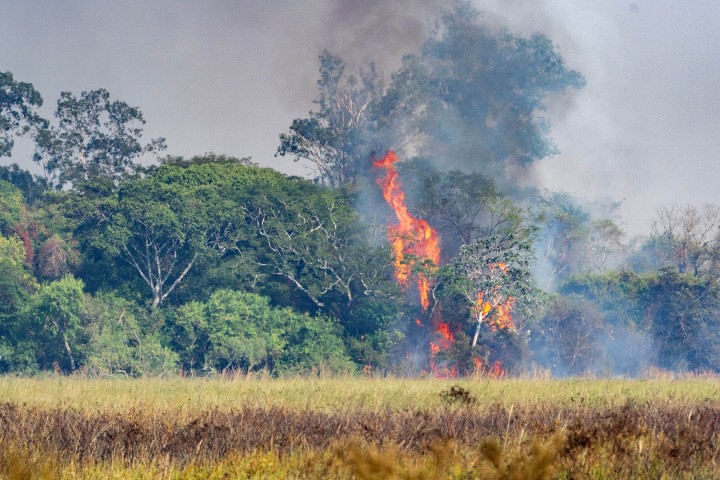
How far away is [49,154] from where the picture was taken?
5916cm

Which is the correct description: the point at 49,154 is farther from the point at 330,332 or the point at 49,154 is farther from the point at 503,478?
the point at 503,478

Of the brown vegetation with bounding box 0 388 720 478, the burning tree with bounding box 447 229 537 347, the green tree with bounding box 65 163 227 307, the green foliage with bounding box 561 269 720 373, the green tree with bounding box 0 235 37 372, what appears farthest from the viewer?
the green foliage with bounding box 561 269 720 373

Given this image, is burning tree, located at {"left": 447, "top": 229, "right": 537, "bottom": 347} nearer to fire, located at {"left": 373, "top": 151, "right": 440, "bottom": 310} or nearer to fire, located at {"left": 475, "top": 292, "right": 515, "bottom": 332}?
fire, located at {"left": 475, "top": 292, "right": 515, "bottom": 332}

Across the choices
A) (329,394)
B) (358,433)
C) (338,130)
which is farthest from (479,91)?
(358,433)

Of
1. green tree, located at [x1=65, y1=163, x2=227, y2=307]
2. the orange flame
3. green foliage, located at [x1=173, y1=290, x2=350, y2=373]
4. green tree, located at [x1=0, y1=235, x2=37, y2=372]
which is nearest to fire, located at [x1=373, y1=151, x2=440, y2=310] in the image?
the orange flame

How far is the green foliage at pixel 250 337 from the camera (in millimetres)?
39156

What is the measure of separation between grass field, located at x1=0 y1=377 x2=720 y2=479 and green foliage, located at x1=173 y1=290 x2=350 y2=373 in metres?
15.8

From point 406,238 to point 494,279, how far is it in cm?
502

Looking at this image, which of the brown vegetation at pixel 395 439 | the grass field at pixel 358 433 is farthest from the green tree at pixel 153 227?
the brown vegetation at pixel 395 439

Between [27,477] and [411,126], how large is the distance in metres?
50.5

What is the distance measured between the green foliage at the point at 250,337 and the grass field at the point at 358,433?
1578 cm

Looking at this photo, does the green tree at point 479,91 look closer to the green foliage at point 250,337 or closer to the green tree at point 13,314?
the green foliage at point 250,337

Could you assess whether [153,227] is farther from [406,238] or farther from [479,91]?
[479,91]

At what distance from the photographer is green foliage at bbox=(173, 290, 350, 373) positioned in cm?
3916
